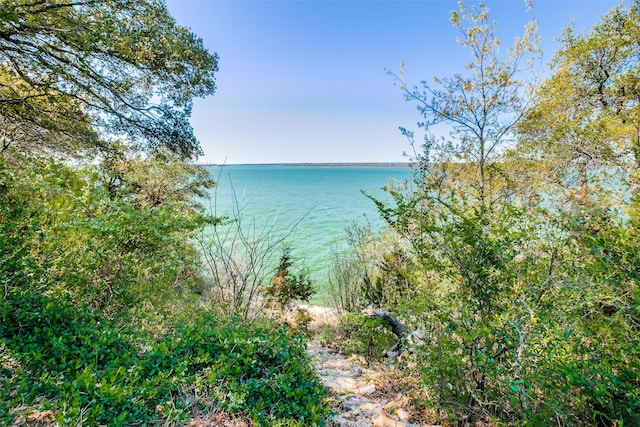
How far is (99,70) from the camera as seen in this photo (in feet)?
16.2

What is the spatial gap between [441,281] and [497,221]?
0.83 m

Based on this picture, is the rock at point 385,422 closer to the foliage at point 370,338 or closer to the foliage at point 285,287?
the foliage at point 370,338

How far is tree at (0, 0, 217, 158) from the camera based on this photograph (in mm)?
4016

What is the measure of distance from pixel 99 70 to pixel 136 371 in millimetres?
5493

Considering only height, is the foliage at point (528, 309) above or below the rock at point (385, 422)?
above

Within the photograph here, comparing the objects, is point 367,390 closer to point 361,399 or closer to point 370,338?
point 361,399

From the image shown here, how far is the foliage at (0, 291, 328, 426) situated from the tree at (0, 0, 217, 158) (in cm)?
294

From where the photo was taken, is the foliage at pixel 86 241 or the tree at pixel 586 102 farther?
the tree at pixel 586 102

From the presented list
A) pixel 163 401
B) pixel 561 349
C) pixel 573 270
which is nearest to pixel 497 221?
pixel 573 270

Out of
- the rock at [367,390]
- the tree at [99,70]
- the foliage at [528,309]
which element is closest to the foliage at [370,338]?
the rock at [367,390]

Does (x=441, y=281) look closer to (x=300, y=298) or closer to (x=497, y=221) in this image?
(x=497, y=221)

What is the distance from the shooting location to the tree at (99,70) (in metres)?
4.02

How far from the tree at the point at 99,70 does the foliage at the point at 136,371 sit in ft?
9.65

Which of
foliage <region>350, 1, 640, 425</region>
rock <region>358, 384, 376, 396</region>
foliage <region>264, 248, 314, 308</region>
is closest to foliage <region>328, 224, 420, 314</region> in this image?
foliage <region>264, 248, 314, 308</region>
